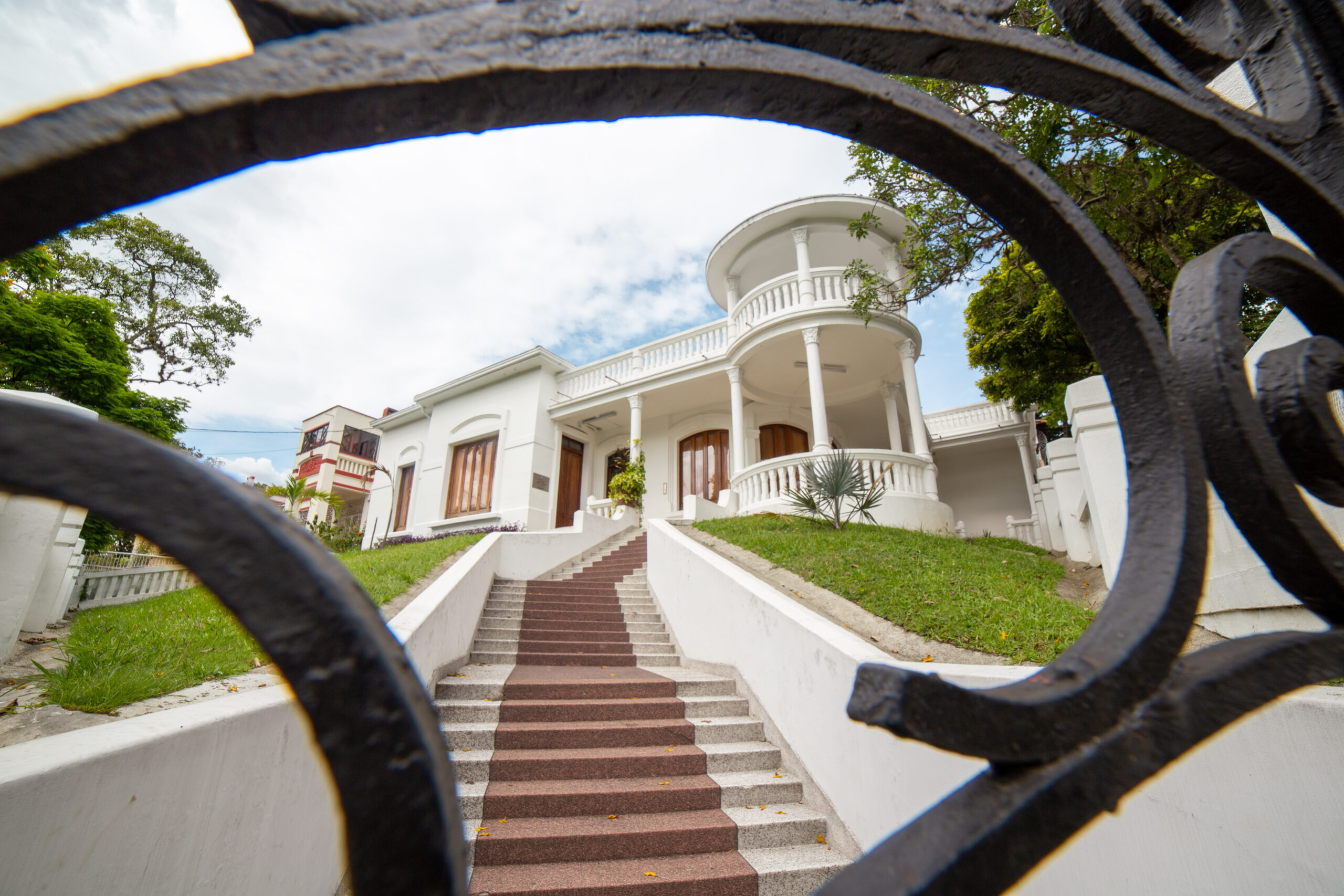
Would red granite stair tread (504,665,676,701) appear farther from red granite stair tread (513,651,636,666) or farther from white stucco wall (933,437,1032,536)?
white stucco wall (933,437,1032,536)

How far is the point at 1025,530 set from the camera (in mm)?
13812

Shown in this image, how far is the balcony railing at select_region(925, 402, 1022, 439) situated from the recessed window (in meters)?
11.5

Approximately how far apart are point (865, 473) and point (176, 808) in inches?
379

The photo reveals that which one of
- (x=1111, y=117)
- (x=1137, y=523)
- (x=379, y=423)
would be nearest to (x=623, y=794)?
(x=1137, y=523)

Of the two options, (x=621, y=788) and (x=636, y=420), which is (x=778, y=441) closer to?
(x=636, y=420)

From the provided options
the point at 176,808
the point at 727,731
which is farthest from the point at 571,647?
the point at 176,808

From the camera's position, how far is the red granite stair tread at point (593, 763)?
3521 mm

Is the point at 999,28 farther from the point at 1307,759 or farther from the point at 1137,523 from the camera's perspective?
the point at 1307,759

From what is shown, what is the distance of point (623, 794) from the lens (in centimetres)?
330

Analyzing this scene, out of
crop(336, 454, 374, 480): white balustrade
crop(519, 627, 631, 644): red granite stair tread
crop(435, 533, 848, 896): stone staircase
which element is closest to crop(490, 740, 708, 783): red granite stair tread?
crop(435, 533, 848, 896): stone staircase

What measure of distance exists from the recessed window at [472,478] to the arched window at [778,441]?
6762 millimetres

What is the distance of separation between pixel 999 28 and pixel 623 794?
3.62m

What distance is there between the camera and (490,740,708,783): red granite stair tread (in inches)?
139

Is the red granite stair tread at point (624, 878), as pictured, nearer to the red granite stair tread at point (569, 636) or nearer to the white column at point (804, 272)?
the red granite stair tread at point (569, 636)
